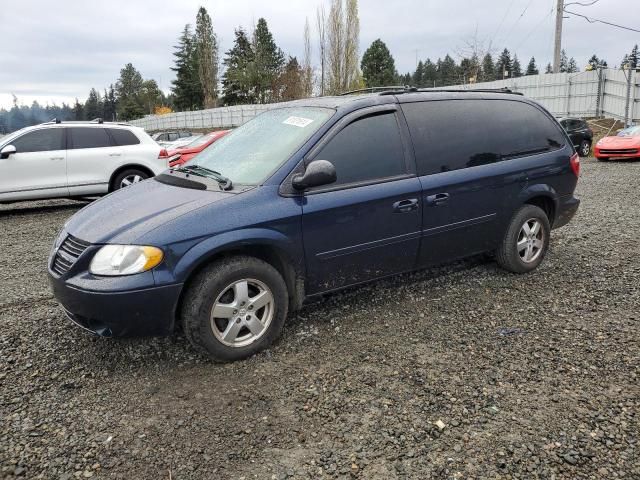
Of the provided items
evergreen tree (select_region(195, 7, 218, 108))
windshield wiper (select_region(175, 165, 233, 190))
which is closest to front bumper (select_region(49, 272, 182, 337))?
windshield wiper (select_region(175, 165, 233, 190))

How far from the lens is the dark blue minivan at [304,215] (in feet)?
10.1

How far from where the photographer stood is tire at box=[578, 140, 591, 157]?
728 inches

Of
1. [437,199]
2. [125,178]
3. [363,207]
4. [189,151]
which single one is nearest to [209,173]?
[363,207]

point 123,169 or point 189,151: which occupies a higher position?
point 189,151

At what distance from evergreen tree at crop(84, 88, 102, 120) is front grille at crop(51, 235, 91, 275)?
373 feet

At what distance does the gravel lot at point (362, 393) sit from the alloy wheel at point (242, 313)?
0.19 meters

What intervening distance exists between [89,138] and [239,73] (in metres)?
47.4

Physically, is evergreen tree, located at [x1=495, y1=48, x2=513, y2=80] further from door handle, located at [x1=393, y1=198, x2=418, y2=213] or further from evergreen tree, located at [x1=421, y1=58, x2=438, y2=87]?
door handle, located at [x1=393, y1=198, x2=418, y2=213]

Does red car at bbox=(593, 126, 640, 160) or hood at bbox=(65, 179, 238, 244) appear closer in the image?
hood at bbox=(65, 179, 238, 244)

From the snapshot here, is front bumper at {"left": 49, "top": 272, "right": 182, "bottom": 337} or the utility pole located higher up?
the utility pole

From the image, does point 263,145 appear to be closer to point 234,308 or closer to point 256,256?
point 256,256

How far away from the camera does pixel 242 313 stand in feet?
10.9

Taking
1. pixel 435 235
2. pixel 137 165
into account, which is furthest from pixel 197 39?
pixel 435 235

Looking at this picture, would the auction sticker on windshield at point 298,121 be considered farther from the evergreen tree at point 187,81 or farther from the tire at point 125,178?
the evergreen tree at point 187,81
